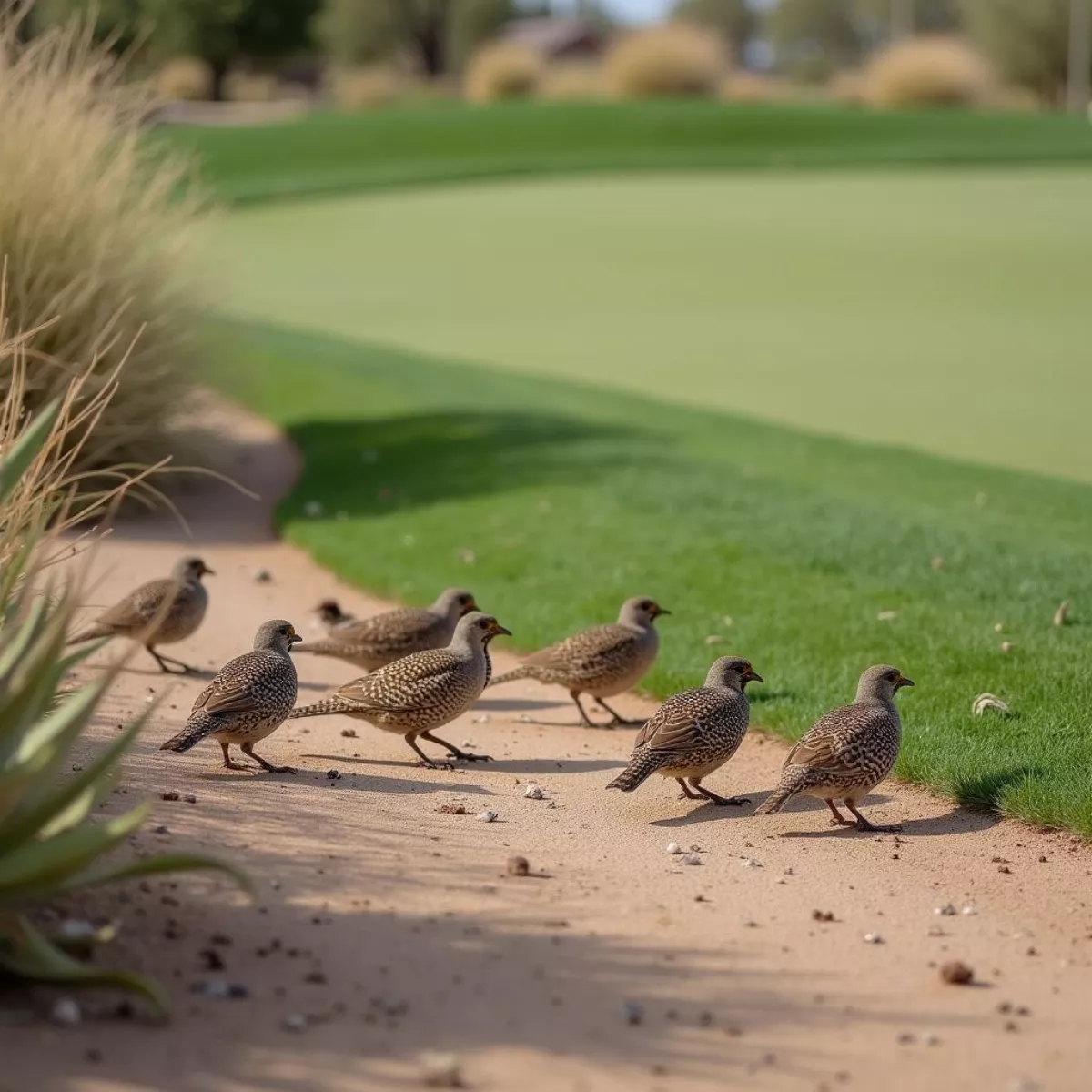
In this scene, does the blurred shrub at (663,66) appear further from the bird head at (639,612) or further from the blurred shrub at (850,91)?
the bird head at (639,612)

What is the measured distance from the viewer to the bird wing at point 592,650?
9055 mm

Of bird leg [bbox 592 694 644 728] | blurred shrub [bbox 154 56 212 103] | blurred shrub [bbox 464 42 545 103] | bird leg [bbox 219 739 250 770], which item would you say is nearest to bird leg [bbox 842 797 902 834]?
bird leg [bbox 592 694 644 728]

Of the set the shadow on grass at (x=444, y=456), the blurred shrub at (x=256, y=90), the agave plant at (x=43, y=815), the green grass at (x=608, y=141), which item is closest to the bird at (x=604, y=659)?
the agave plant at (x=43, y=815)

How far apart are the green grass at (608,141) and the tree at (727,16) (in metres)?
91.2

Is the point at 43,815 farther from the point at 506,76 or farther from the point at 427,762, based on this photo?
the point at 506,76

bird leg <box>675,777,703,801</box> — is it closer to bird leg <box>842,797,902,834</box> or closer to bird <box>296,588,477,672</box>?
bird leg <box>842,797,902,834</box>

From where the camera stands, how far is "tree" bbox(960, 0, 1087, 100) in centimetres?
7769

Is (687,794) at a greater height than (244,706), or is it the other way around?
(244,706)

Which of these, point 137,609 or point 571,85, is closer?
point 137,609

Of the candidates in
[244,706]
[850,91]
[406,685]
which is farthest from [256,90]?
[244,706]

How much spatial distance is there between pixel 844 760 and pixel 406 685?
2094 mm

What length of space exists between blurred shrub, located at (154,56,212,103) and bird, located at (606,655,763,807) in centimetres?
5305

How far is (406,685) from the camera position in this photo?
320 inches

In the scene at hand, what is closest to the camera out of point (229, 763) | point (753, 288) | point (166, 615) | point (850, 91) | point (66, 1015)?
point (66, 1015)
